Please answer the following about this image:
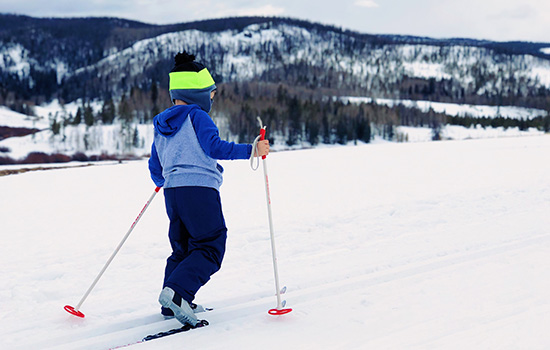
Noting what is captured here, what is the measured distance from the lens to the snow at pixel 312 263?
349 cm

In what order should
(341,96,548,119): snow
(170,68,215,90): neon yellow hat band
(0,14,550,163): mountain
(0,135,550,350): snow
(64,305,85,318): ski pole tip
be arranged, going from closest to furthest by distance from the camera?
(0,135,550,350): snow → (170,68,215,90): neon yellow hat band → (64,305,85,318): ski pole tip → (0,14,550,163): mountain → (341,96,548,119): snow

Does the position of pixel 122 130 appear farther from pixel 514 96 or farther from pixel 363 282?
pixel 514 96

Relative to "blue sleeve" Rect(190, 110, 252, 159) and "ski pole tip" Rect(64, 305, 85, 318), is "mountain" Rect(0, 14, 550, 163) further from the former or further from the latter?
"blue sleeve" Rect(190, 110, 252, 159)

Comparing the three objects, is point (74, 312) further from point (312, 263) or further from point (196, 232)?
point (312, 263)

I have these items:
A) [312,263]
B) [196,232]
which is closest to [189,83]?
[196,232]

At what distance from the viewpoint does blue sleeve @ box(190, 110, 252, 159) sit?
338 cm

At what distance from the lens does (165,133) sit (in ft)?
11.7

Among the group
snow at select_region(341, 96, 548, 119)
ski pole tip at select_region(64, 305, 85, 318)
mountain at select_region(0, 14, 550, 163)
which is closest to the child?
ski pole tip at select_region(64, 305, 85, 318)

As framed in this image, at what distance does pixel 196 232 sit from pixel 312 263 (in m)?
2.22

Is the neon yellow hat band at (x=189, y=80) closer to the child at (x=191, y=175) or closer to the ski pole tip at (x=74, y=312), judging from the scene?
the child at (x=191, y=175)

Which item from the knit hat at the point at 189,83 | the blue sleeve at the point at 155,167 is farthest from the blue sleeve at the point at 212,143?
the blue sleeve at the point at 155,167

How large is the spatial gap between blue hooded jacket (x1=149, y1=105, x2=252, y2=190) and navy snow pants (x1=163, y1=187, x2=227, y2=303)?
0.28 ft

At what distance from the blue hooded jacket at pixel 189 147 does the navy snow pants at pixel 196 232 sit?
0.28 ft

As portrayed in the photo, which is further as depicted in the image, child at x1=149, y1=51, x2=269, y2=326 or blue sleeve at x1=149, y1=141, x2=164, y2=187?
blue sleeve at x1=149, y1=141, x2=164, y2=187
